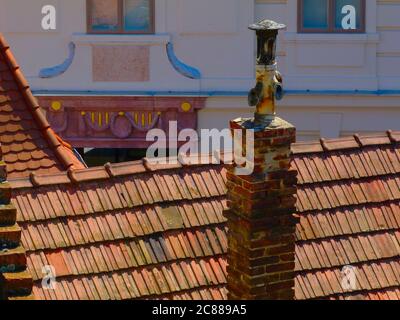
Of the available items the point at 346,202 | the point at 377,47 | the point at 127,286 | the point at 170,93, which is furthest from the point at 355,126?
the point at 127,286

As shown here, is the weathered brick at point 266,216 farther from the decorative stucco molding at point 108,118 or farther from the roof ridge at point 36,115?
the decorative stucco molding at point 108,118

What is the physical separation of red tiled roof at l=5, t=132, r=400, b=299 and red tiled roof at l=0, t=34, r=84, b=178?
156cm

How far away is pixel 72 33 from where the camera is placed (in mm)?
22969

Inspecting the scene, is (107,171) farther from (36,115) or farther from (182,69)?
(182,69)

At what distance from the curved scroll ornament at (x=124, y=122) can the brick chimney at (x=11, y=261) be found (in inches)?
465

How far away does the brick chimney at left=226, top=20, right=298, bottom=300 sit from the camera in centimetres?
1198

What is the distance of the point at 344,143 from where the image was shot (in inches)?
555

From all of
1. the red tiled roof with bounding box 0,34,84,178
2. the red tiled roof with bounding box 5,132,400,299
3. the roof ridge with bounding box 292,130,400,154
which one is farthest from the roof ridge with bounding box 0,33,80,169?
the roof ridge with bounding box 292,130,400,154

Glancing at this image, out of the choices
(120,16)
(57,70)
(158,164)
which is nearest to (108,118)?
(57,70)

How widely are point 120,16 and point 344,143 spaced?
9267 mm

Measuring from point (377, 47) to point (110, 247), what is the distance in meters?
11.1


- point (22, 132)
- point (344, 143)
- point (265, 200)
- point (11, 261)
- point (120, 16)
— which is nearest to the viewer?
point (11, 261)

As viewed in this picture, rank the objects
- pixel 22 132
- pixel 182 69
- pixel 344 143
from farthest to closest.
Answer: pixel 182 69 < pixel 22 132 < pixel 344 143

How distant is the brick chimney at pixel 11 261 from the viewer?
1062cm
